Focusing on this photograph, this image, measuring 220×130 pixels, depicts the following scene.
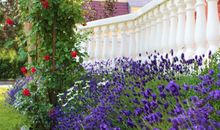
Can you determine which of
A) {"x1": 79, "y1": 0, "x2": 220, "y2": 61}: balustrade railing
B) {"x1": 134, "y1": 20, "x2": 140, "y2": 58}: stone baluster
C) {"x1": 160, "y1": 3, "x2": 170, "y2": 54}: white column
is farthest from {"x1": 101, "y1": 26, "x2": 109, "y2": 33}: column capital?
{"x1": 160, "y1": 3, "x2": 170, "y2": 54}: white column

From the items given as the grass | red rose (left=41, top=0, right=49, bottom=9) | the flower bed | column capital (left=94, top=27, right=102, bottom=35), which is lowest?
the grass

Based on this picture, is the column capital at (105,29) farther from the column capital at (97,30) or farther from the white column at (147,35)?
the white column at (147,35)

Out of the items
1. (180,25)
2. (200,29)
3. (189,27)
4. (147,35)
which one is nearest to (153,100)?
(200,29)

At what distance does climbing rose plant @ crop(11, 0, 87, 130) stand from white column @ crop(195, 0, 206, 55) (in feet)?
4.55

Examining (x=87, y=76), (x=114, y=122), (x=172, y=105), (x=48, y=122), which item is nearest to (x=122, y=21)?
(x=87, y=76)

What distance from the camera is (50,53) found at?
4777 mm

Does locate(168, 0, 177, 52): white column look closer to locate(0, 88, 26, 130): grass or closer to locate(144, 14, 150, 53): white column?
locate(144, 14, 150, 53): white column

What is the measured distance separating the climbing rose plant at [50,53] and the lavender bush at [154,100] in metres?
0.23

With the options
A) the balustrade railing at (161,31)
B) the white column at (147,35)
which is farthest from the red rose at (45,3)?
the white column at (147,35)

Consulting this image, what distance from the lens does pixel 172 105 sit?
2.56m

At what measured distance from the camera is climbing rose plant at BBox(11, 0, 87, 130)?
457 centimetres

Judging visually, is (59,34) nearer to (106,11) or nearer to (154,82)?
(154,82)

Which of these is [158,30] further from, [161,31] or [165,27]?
[165,27]

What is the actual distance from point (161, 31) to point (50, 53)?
57.7 inches
